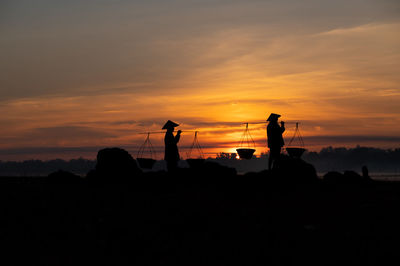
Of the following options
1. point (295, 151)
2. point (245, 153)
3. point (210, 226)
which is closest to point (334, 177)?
point (295, 151)

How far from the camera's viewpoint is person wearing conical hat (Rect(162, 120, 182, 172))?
26.2 m

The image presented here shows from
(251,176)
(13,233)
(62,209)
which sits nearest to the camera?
(13,233)

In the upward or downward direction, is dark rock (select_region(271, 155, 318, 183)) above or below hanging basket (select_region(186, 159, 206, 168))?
below

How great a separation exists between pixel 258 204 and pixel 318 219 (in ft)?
10.5

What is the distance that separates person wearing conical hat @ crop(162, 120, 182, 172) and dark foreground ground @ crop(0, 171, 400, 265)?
4.84m

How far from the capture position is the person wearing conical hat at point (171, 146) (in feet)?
85.9

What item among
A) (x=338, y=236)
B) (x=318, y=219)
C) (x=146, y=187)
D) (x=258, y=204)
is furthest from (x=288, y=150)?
(x=338, y=236)

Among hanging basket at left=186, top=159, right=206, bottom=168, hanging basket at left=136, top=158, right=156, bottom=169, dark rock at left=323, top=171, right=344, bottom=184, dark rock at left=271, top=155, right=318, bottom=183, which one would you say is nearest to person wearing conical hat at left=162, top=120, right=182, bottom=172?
hanging basket at left=186, top=159, right=206, bottom=168

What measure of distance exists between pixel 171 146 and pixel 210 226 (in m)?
12.3

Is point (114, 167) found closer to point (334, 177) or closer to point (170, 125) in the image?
point (170, 125)

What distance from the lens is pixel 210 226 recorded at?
14.2 m

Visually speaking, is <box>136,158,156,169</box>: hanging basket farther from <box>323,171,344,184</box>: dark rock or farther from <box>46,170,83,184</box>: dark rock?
<box>323,171,344,184</box>: dark rock

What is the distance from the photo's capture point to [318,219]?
14.6 m

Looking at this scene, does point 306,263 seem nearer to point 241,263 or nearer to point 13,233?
point 241,263
